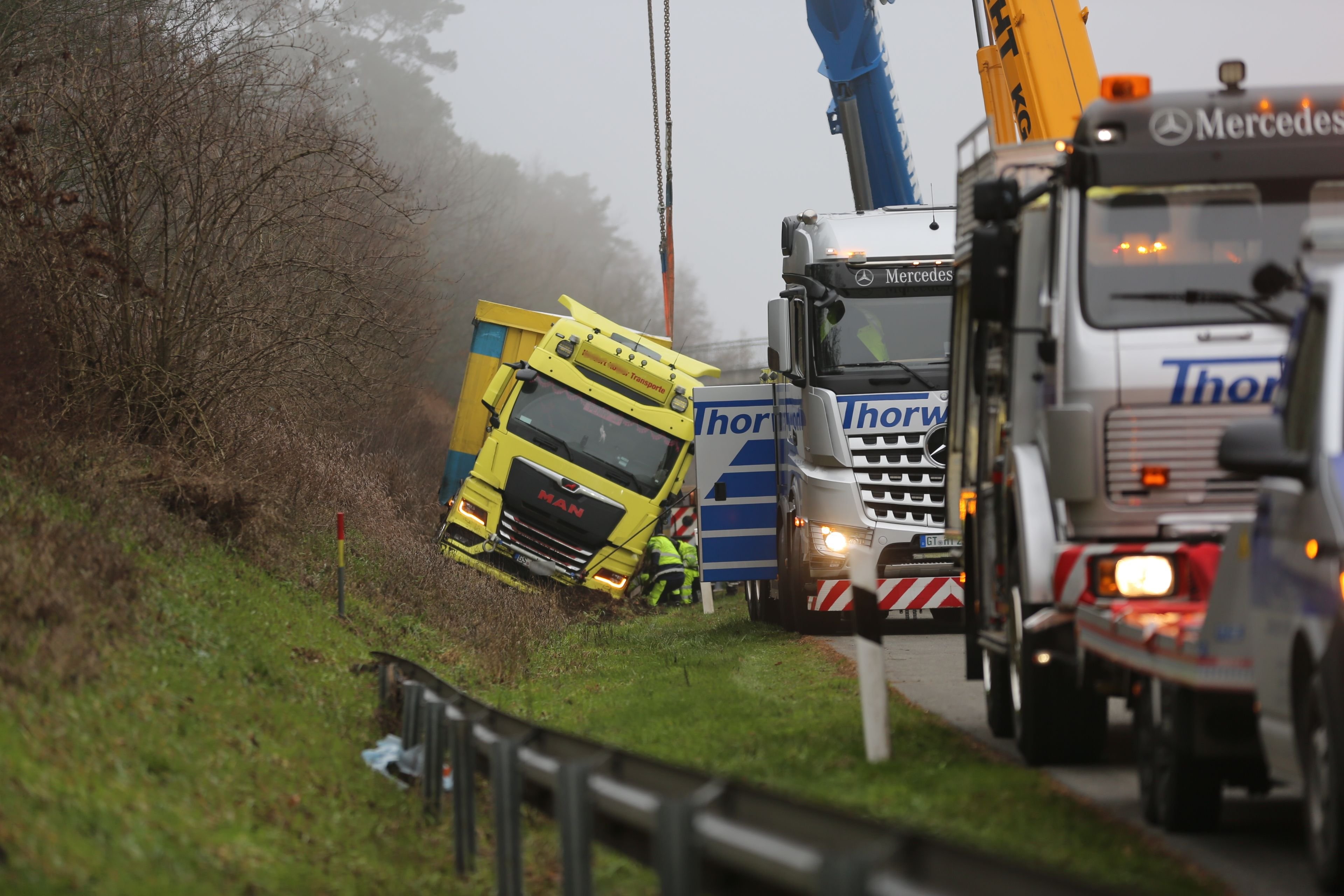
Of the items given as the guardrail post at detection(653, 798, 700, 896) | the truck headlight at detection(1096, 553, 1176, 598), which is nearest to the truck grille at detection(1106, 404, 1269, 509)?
the truck headlight at detection(1096, 553, 1176, 598)

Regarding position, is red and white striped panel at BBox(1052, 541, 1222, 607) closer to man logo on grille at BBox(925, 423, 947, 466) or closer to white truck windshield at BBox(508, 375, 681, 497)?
man logo on grille at BBox(925, 423, 947, 466)

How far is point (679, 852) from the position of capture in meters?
4.23

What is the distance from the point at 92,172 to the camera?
14477 millimetres

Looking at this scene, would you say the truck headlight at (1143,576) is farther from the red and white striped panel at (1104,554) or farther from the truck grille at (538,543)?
the truck grille at (538,543)

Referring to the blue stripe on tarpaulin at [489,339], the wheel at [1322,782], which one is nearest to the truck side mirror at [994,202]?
the wheel at [1322,782]

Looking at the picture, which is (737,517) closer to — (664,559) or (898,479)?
(898,479)

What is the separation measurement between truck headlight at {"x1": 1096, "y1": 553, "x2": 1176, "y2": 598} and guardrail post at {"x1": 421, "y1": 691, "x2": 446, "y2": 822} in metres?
3.10

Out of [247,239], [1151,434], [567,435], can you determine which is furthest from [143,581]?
[567,435]

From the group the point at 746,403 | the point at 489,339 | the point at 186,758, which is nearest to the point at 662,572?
the point at 489,339

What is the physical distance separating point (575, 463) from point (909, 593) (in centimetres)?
714

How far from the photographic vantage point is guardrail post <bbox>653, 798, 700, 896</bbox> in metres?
4.21

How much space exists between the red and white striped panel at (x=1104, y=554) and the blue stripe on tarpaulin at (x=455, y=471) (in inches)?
698

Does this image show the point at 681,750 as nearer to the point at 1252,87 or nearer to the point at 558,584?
the point at 1252,87

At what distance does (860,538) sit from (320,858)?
9870mm
